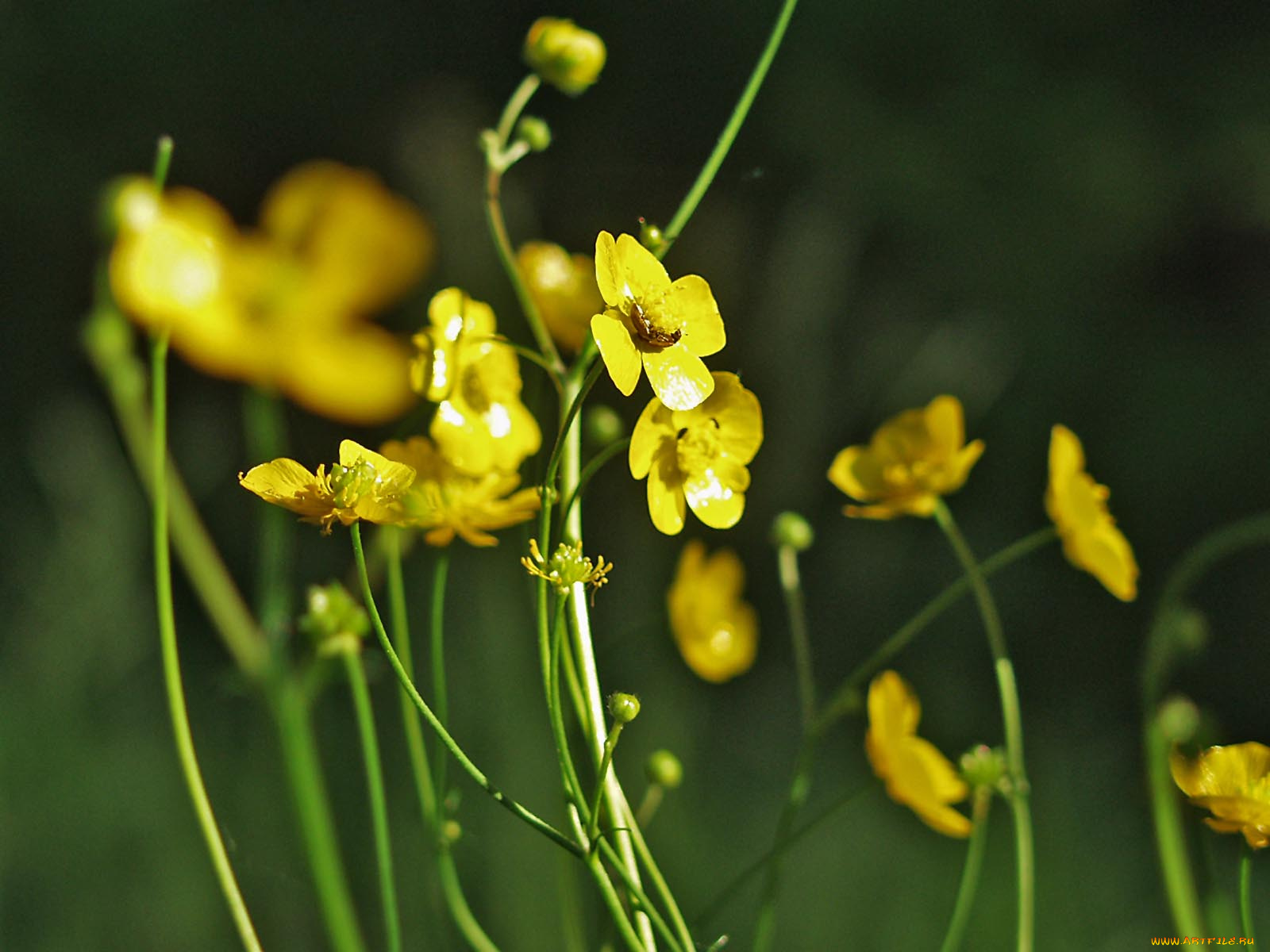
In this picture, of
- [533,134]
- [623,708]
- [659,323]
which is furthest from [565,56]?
[623,708]

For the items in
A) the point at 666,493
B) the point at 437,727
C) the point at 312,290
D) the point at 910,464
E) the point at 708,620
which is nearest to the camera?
the point at 437,727

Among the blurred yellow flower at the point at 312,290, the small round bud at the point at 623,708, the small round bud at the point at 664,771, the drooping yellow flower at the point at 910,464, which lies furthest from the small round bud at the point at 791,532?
the blurred yellow flower at the point at 312,290

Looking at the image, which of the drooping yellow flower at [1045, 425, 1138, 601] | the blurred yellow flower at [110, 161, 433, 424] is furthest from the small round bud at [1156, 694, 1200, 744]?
the blurred yellow flower at [110, 161, 433, 424]

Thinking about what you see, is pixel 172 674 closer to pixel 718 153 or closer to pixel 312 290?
pixel 718 153

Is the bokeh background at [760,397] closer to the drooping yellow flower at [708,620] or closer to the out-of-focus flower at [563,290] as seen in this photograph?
the drooping yellow flower at [708,620]

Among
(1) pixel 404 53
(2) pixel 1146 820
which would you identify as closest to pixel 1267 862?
(2) pixel 1146 820

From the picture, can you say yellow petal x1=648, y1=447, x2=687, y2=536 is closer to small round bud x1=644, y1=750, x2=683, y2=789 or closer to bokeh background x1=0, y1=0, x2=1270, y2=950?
small round bud x1=644, y1=750, x2=683, y2=789
